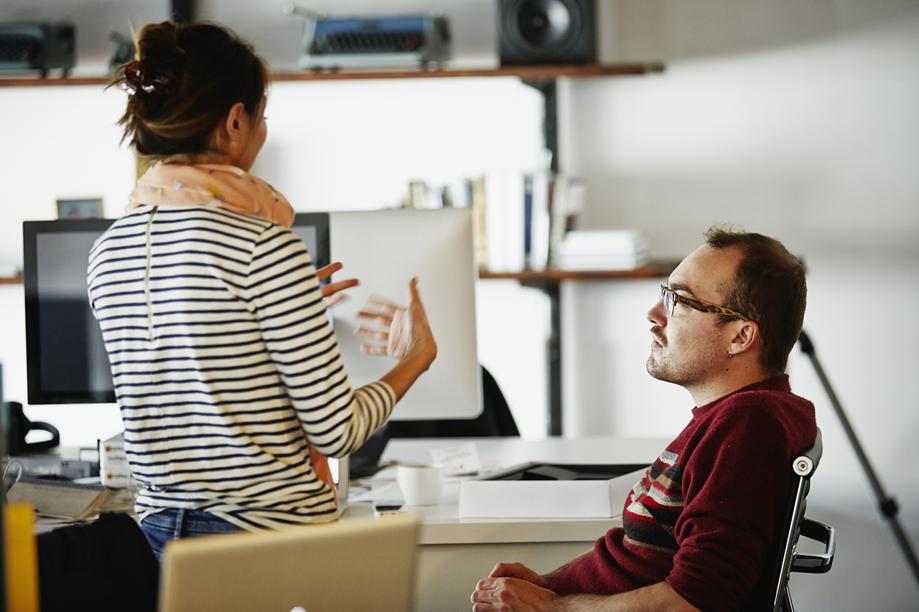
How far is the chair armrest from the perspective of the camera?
5.13 feet

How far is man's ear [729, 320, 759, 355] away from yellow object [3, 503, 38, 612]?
3.35ft

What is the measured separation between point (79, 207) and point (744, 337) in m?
2.61

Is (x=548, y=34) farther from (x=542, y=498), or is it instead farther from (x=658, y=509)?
(x=658, y=509)

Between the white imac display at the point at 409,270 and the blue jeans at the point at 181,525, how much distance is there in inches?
26.2

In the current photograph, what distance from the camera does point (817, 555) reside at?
63.2 inches

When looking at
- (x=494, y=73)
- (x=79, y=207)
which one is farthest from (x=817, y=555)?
(x=79, y=207)

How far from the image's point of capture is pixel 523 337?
3803mm

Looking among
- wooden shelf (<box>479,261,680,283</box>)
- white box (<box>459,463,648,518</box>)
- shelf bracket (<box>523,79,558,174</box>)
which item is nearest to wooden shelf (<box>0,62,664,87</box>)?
shelf bracket (<box>523,79,558,174</box>)

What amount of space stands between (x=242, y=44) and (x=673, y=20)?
250 cm

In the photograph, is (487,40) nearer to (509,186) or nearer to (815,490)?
(509,186)

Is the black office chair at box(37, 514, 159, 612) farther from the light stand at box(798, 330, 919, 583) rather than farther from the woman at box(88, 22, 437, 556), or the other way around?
the light stand at box(798, 330, 919, 583)

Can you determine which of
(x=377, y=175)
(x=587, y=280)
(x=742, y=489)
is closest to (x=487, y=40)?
(x=377, y=175)

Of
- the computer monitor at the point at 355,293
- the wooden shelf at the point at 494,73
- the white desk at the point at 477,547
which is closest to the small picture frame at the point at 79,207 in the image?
the wooden shelf at the point at 494,73

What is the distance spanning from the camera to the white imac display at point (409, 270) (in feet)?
6.73
